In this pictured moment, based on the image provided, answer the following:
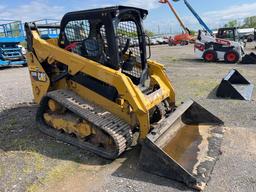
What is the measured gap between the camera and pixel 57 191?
150 inches

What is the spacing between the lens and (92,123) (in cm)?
452

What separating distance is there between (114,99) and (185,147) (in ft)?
4.30

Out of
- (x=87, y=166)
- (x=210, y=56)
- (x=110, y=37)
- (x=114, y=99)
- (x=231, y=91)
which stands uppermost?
(x=110, y=37)

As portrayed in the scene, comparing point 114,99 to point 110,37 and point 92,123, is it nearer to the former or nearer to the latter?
point 92,123

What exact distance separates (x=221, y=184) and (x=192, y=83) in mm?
6752

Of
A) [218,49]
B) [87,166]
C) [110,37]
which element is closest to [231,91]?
[110,37]

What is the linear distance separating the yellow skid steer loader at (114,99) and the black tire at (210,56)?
12.2 m

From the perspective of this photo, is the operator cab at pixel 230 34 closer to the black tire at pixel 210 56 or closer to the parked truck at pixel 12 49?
the black tire at pixel 210 56

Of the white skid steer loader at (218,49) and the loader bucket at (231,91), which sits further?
the white skid steer loader at (218,49)

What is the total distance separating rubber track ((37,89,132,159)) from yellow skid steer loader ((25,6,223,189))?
1 cm

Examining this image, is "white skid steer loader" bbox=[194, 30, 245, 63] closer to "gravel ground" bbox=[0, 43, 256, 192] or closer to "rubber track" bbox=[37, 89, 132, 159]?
"gravel ground" bbox=[0, 43, 256, 192]

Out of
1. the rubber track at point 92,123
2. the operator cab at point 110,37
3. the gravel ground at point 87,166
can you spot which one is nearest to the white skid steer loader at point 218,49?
the gravel ground at point 87,166

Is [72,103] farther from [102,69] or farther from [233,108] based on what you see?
[233,108]

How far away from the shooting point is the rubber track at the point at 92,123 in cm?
438
